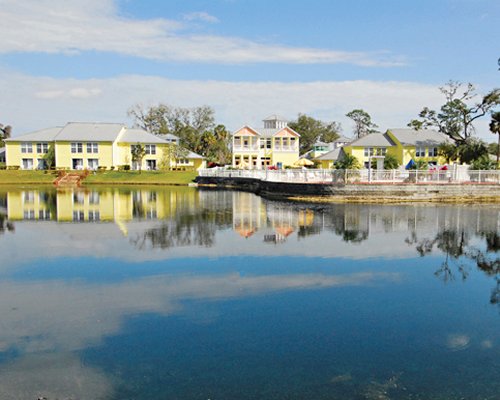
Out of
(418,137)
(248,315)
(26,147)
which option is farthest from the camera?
(26,147)

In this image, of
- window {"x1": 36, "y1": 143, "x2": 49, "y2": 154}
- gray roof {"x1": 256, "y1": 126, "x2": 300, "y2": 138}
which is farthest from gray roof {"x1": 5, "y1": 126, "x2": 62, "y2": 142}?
gray roof {"x1": 256, "y1": 126, "x2": 300, "y2": 138}

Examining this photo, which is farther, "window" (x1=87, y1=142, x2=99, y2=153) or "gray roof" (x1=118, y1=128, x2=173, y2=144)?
"gray roof" (x1=118, y1=128, x2=173, y2=144)

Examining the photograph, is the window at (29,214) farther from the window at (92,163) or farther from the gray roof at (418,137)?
the gray roof at (418,137)

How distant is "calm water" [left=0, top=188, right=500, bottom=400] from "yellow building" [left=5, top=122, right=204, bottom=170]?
46615 mm

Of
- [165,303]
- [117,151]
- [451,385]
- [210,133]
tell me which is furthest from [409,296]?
[210,133]

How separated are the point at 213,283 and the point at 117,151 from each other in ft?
Result: 187

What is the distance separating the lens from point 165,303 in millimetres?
9766

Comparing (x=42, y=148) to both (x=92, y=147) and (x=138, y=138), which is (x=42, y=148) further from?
(x=138, y=138)

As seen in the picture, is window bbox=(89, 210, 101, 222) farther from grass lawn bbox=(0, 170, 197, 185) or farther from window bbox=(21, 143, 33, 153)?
window bbox=(21, 143, 33, 153)

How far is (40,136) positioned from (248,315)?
214 feet

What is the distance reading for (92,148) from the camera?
208ft

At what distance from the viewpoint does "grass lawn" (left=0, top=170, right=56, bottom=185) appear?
5347 cm

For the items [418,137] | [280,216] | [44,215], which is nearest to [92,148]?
[44,215]

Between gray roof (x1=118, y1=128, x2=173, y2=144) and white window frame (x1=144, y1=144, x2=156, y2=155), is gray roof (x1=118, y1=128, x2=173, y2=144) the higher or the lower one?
the higher one
